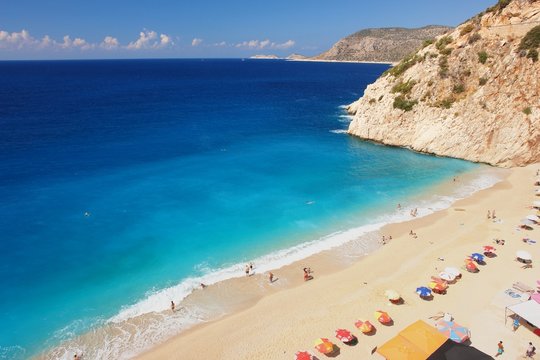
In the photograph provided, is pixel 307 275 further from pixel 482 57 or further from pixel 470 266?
pixel 482 57

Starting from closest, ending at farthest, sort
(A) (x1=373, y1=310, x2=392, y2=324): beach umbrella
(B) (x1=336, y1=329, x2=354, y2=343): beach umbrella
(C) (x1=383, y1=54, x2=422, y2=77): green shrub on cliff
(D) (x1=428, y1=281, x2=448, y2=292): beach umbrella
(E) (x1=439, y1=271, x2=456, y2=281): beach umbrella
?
(B) (x1=336, y1=329, x2=354, y2=343): beach umbrella → (A) (x1=373, y1=310, x2=392, y2=324): beach umbrella → (D) (x1=428, y1=281, x2=448, y2=292): beach umbrella → (E) (x1=439, y1=271, x2=456, y2=281): beach umbrella → (C) (x1=383, y1=54, x2=422, y2=77): green shrub on cliff

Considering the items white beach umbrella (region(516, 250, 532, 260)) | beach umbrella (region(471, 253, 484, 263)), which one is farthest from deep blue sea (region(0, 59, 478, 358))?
white beach umbrella (region(516, 250, 532, 260))

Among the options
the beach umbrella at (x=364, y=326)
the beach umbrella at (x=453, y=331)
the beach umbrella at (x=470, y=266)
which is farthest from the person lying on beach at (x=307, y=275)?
the beach umbrella at (x=470, y=266)

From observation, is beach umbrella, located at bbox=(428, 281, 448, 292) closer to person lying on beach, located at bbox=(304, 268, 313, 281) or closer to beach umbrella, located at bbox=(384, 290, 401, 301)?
beach umbrella, located at bbox=(384, 290, 401, 301)

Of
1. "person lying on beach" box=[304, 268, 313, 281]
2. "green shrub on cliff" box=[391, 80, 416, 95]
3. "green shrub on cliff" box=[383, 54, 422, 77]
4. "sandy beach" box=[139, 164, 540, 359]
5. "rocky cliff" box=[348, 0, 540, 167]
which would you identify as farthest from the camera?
"green shrub on cliff" box=[383, 54, 422, 77]

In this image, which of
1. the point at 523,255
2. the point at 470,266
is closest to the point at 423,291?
the point at 470,266

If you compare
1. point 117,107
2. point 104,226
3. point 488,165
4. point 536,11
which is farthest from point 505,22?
point 117,107
